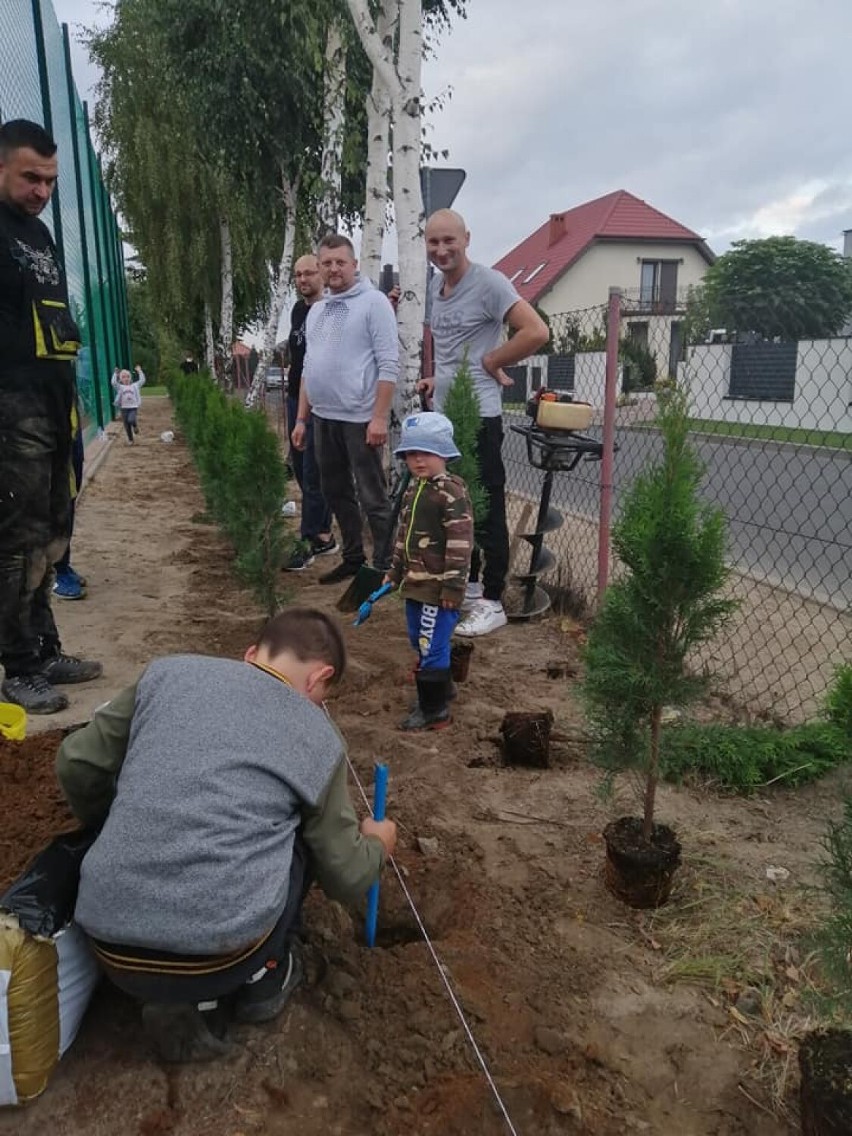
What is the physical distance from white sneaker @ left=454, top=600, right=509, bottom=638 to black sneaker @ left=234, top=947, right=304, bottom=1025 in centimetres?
290

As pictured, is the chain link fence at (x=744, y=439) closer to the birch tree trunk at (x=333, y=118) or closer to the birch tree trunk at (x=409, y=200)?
the birch tree trunk at (x=409, y=200)

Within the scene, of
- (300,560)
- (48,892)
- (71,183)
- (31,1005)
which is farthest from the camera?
(71,183)

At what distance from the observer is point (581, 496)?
10422mm

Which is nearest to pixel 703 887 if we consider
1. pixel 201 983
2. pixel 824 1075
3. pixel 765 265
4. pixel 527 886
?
pixel 527 886

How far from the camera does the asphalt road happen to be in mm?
5590

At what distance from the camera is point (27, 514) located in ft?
11.9

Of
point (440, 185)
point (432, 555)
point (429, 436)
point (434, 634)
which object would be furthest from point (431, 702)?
point (440, 185)

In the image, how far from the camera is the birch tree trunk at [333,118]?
9.09 m

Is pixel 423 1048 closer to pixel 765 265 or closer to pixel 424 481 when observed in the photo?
pixel 424 481

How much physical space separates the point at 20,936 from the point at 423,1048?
0.91 m

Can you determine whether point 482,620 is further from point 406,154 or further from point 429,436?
point 406,154

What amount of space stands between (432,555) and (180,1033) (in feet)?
6.77

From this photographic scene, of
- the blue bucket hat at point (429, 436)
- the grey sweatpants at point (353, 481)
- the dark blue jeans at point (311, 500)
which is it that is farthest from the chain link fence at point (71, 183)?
the blue bucket hat at point (429, 436)

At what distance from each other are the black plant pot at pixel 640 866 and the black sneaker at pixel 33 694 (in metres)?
2.40
